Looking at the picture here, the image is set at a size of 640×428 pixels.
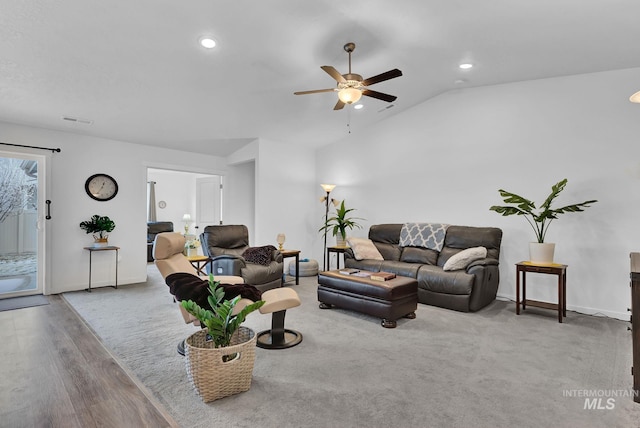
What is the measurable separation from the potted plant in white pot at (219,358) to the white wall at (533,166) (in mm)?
3980

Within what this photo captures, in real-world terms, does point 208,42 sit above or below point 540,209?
above

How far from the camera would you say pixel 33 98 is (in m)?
3.93

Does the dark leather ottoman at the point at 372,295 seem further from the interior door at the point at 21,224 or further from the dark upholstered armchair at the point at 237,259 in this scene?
the interior door at the point at 21,224

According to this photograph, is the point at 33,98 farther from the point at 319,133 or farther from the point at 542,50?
the point at 542,50

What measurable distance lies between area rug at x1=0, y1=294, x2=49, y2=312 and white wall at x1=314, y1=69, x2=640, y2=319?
510 cm

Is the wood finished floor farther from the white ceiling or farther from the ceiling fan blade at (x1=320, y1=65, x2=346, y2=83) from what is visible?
the ceiling fan blade at (x1=320, y1=65, x2=346, y2=83)

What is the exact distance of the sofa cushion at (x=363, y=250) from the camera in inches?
201

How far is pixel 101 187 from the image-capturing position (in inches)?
210

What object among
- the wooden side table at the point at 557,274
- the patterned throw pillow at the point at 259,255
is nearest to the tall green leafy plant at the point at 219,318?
the patterned throw pillow at the point at 259,255

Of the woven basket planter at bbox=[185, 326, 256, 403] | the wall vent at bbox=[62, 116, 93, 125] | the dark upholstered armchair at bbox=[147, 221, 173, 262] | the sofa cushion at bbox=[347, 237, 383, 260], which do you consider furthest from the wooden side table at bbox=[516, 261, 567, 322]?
the dark upholstered armchair at bbox=[147, 221, 173, 262]

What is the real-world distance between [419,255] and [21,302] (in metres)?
5.42

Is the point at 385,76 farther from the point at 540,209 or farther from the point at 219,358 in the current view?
the point at 540,209

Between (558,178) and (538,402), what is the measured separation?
3.22 meters

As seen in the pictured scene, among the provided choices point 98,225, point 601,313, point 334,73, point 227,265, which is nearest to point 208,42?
point 334,73
